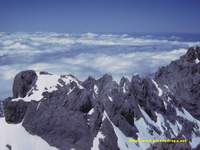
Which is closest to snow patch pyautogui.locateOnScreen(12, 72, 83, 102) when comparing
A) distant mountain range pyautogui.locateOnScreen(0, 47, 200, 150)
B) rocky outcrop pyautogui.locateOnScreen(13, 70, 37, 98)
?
distant mountain range pyautogui.locateOnScreen(0, 47, 200, 150)

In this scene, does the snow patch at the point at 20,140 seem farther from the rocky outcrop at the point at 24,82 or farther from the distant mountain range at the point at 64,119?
the rocky outcrop at the point at 24,82


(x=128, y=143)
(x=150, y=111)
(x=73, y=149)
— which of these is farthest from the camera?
(x=150, y=111)

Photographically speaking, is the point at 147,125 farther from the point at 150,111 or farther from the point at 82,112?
the point at 82,112

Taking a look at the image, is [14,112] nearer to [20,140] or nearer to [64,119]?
[20,140]

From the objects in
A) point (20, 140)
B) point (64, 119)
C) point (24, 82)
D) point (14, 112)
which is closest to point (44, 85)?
point (24, 82)

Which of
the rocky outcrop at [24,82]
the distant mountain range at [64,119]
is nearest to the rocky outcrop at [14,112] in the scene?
the distant mountain range at [64,119]

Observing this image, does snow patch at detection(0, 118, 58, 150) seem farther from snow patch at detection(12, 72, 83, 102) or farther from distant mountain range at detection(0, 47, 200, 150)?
snow patch at detection(12, 72, 83, 102)

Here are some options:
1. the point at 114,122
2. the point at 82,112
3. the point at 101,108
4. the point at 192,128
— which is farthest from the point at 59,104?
the point at 192,128

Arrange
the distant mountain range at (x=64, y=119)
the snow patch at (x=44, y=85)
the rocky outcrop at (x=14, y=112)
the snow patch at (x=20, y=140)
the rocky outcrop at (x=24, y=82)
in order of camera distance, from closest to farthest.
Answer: the snow patch at (x=20, y=140)
the distant mountain range at (x=64, y=119)
the rocky outcrop at (x=14, y=112)
the snow patch at (x=44, y=85)
the rocky outcrop at (x=24, y=82)

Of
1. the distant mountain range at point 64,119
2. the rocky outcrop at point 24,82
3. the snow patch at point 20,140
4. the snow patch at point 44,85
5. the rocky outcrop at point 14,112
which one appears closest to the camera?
the snow patch at point 20,140

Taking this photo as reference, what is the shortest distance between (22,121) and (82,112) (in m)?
24.3

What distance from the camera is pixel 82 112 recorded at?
14112 centimetres

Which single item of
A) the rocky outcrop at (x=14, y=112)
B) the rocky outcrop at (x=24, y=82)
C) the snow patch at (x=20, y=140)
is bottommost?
the snow patch at (x=20, y=140)

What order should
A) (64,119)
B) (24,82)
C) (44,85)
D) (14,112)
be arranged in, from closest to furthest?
(64,119), (14,112), (44,85), (24,82)
